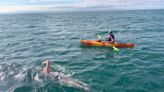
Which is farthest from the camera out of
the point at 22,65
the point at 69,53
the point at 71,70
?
the point at 69,53

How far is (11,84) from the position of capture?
46.0 feet

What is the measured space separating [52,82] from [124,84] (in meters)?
4.87

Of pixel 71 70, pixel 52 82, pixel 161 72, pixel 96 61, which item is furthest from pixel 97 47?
pixel 52 82

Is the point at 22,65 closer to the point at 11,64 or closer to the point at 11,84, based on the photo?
the point at 11,64

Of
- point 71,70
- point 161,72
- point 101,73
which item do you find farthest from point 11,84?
point 161,72

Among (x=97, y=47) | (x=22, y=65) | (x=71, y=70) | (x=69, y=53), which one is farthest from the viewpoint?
(x=97, y=47)

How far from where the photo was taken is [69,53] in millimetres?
22906

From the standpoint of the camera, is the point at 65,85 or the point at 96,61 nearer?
the point at 65,85

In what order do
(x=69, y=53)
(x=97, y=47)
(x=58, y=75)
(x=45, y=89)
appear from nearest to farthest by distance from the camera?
1. (x=45, y=89)
2. (x=58, y=75)
3. (x=69, y=53)
4. (x=97, y=47)

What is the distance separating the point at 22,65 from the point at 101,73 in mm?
7157

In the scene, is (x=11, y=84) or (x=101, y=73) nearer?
(x=11, y=84)

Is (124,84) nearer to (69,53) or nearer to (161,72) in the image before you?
(161,72)

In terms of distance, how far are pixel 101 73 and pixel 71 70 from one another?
2.54 metres

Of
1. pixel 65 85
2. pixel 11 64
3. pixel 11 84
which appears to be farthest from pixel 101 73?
pixel 11 64
